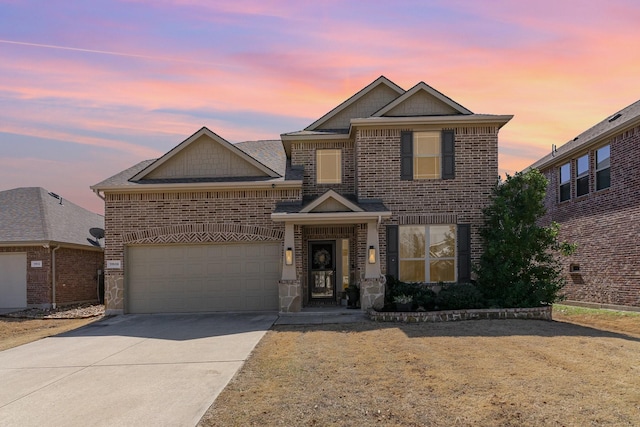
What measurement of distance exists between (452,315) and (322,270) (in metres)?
5.04

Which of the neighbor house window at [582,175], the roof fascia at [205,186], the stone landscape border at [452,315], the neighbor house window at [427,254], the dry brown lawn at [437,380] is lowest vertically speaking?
the stone landscape border at [452,315]

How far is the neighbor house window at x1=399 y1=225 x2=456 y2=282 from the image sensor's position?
50.4ft

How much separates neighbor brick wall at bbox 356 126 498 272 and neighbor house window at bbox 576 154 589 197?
18.3ft

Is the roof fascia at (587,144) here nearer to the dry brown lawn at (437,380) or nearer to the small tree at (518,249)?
the small tree at (518,249)

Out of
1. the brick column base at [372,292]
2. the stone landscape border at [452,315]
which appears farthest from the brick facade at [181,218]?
the stone landscape border at [452,315]

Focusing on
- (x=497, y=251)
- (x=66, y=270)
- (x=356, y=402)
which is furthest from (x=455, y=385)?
(x=66, y=270)

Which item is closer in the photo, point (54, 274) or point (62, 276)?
point (54, 274)

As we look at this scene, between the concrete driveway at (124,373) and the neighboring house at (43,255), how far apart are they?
21.0ft

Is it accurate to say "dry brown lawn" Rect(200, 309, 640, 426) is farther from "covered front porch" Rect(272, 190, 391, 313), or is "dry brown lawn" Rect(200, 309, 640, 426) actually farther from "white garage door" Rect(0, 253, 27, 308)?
"white garage door" Rect(0, 253, 27, 308)

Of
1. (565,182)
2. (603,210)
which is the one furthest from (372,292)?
A: (565,182)

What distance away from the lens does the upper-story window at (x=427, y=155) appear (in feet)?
51.0

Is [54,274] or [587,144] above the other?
[587,144]

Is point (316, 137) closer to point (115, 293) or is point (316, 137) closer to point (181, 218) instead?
point (181, 218)

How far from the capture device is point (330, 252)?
16625 mm
